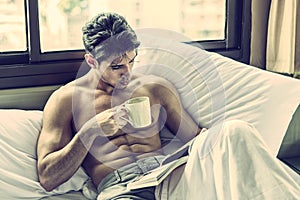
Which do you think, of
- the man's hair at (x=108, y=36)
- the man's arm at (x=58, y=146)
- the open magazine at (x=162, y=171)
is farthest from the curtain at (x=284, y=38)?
the man's arm at (x=58, y=146)

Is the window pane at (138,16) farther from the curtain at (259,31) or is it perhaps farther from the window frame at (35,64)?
the curtain at (259,31)

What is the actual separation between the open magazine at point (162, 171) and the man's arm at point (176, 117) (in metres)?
0.26

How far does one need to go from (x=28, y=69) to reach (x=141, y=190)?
0.92m

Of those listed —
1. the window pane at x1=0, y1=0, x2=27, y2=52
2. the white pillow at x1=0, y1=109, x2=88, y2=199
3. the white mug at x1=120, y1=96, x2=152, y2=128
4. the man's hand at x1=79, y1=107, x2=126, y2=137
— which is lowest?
the white pillow at x1=0, y1=109, x2=88, y2=199

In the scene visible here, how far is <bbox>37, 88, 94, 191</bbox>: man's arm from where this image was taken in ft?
6.34

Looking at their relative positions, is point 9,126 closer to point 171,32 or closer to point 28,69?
point 28,69

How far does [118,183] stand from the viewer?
195 cm

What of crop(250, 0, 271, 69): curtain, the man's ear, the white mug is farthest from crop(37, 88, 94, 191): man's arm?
crop(250, 0, 271, 69): curtain

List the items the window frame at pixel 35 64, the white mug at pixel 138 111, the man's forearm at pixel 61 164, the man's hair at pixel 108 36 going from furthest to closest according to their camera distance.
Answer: the window frame at pixel 35 64, the man's hair at pixel 108 36, the man's forearm at pixel 61 164, the white mug at pixel 138 111

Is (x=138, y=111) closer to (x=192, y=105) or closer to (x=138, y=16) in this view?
(x=192, y=105)

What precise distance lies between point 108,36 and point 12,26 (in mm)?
686

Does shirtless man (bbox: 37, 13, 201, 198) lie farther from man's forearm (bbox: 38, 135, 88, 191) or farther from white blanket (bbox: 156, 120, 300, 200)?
white blanket (bbox: 156, 120, 300, 200)

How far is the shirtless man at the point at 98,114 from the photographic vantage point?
196 cm

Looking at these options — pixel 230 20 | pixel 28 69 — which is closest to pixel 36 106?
pixel 28 69
